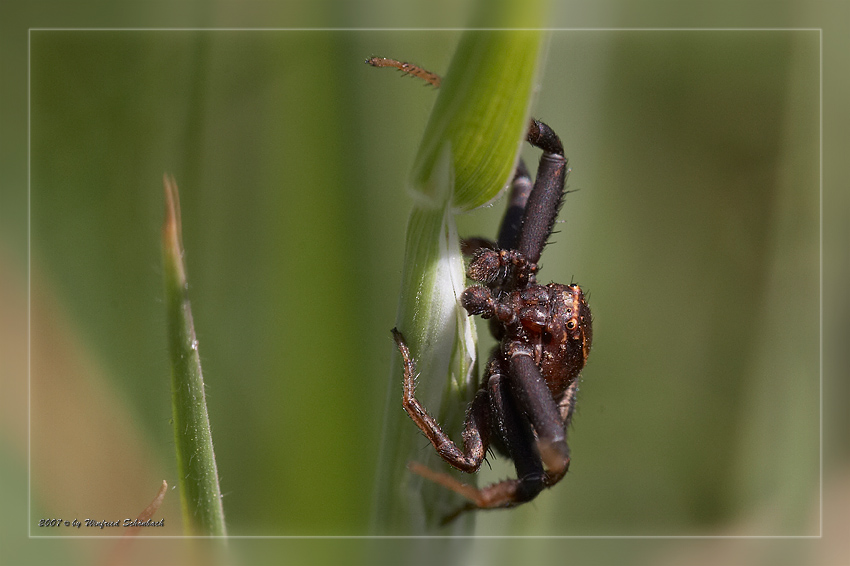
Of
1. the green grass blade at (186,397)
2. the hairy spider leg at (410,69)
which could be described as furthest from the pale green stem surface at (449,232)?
the hairy spider leg at (410,69)

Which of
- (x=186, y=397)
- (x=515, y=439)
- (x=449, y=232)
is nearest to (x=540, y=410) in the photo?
(x=515, y=439)

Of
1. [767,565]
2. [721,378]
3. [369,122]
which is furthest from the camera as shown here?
[721,378]

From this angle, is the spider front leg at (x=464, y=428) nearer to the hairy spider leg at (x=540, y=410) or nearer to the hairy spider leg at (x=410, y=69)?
the hairy spider leg at (x=540, y=410)

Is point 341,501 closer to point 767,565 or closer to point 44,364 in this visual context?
point 44,364

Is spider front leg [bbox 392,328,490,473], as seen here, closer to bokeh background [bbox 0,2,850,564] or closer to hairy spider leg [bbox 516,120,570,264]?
bokeh background [bbox 0,2,850,564]

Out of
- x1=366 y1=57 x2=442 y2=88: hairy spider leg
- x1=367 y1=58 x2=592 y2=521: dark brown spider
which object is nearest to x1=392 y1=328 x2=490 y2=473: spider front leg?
x1=367 y1=58 x2=592 y2=521: dark brown spider

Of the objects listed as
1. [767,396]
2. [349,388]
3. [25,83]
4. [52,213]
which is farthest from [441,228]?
[767,396]
